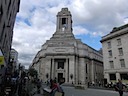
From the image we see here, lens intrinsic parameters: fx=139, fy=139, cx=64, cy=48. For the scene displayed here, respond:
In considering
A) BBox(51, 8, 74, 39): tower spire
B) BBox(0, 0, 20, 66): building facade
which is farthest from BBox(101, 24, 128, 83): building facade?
BBox(51, 8, 74, 39): tower spire

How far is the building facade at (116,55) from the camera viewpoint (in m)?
32.0

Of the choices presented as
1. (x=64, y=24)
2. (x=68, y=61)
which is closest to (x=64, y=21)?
(x=64, y=24)

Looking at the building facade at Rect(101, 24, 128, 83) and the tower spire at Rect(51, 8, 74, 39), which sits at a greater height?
the tower spire at Rect(51, 8, 74, 39)

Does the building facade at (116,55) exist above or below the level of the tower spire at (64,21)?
below

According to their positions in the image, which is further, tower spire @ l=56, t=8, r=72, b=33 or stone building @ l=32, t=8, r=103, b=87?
tower spire @ l=56, t=8, r=72, b=33

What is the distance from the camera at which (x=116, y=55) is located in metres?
34.1

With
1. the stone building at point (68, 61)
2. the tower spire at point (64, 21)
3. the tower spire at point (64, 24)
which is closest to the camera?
the stone building at point (68, 61)

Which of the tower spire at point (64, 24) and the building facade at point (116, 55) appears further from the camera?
the tower spire at point (64, 24)

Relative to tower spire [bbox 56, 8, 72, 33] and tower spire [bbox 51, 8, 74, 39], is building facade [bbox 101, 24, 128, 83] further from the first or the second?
tower spire [bbox 56, 8, 72, 33]

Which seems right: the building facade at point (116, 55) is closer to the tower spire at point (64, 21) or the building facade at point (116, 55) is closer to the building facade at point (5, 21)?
the building facade at point (5, 21)

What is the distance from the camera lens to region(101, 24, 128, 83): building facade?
32.0 m

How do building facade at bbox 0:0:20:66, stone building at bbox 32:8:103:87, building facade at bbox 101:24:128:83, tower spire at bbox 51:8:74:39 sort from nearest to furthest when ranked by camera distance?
building facade at bbox 0:0:20:66, building facade at bbox 101:24:128:83, stone building at bbox 32:8:103:87, tower spire at bbox 51:8:74:39

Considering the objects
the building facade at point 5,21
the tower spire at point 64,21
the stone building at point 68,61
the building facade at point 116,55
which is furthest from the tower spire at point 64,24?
the building facade at point 5,21

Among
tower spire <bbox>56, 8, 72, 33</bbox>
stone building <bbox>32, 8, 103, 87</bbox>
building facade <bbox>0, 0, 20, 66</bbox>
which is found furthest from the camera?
tower spire <bbox>56, 8, 72, 33</bbox>
